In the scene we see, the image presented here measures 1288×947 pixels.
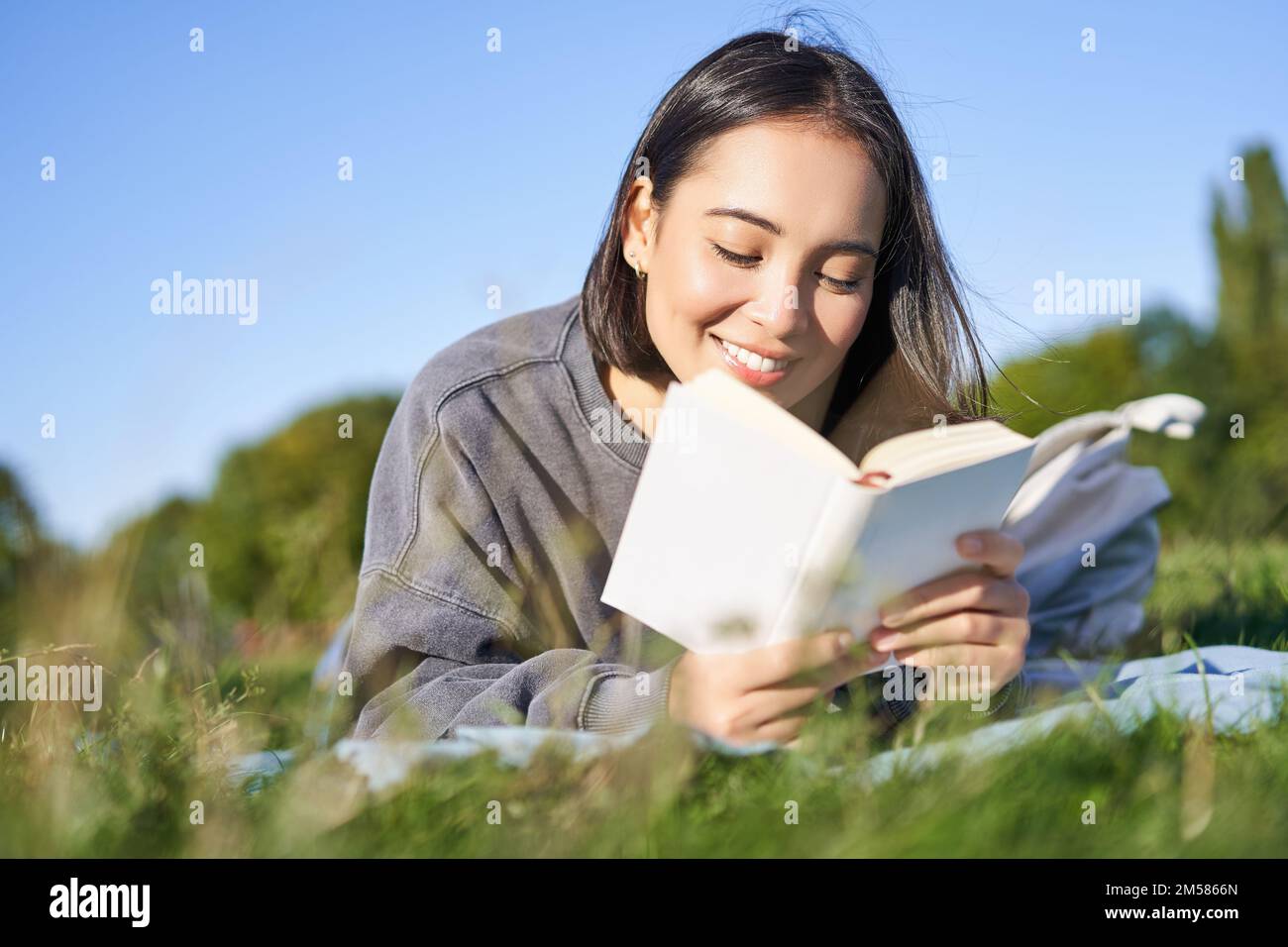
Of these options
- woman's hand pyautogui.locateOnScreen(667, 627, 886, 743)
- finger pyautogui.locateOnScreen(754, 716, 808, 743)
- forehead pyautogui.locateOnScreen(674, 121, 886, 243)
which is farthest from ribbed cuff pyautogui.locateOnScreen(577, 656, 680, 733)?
forehead pyautogui.locateOnScreen(674, 121, 886, 243)

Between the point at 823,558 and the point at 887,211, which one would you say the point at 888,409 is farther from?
the point at 823,558

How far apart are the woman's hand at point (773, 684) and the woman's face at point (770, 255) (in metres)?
0.95

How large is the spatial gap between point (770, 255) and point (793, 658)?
3.59ft

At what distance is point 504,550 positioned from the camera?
111 inches

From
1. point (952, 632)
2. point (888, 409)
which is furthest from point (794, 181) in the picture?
point (952, 632)

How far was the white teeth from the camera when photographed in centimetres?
282

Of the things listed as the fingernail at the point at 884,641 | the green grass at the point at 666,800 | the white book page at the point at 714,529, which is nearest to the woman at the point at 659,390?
the fingernail at the point at 884,641

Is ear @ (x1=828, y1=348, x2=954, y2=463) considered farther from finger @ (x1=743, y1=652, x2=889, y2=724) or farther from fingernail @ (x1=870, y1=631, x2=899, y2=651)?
finger @ (x1=743, y1=652, x2=889, y2=724)

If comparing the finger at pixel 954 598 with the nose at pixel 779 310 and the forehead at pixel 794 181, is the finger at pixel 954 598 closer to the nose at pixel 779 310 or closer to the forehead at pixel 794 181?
the nose at pixel 779 310

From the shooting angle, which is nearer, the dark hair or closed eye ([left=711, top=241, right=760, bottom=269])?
closed eye ([left=711, top=241, right=760, bottom=269])

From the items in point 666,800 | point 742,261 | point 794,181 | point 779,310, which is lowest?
point 666,800
